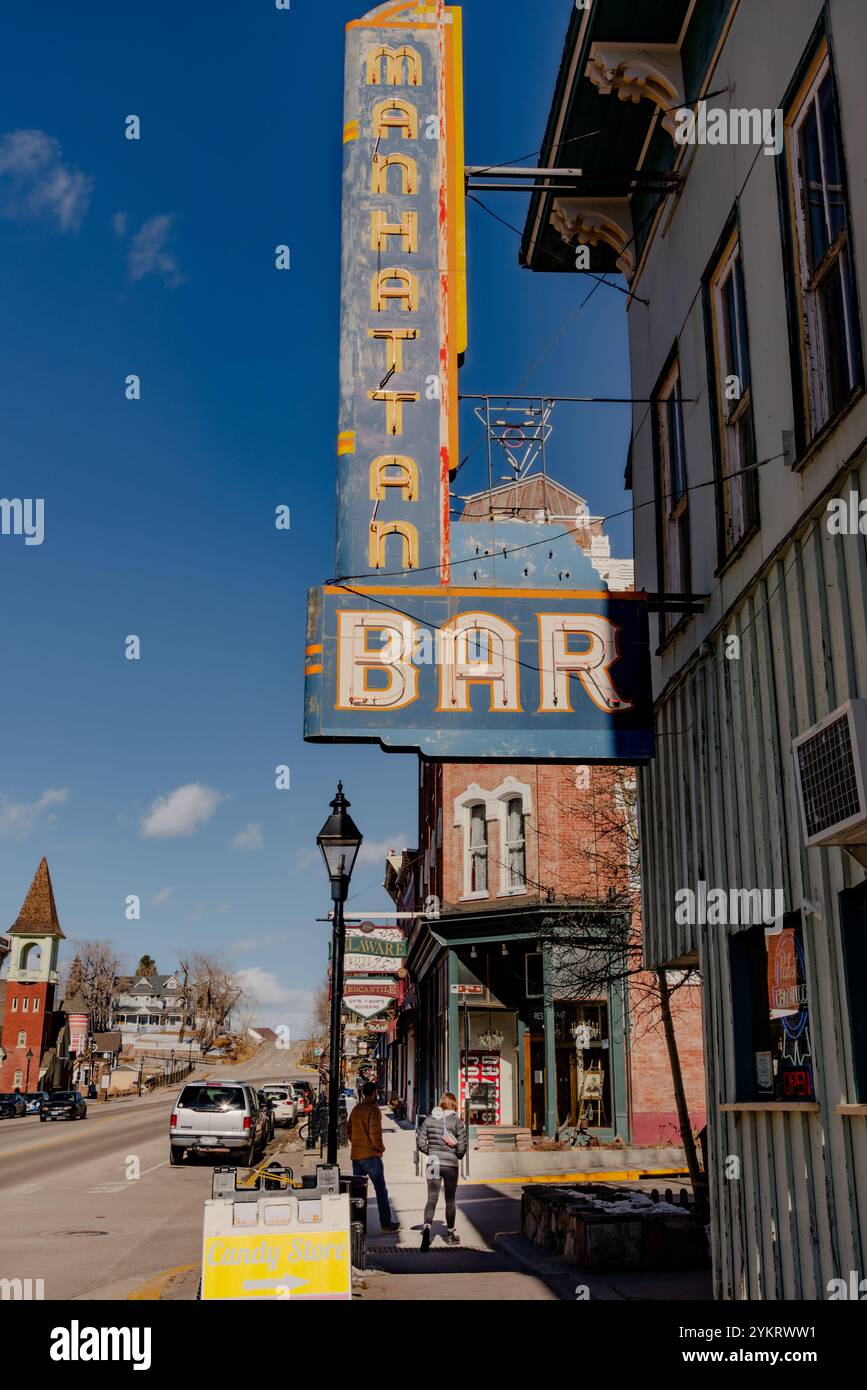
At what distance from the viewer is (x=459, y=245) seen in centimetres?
992

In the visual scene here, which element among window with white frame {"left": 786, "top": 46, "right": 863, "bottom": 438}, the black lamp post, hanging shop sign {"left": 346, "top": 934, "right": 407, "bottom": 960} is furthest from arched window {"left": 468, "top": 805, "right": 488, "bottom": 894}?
window with white frame {"left": 786, "top": 46, "right": 863, "bottom": 438}

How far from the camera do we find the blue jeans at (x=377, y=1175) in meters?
14.2

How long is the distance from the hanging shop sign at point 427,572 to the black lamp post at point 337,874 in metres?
3.96

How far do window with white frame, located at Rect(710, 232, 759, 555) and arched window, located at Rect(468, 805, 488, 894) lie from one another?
20151mm

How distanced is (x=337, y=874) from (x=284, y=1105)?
3404cm

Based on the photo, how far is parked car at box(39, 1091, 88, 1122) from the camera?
5734 centimetres

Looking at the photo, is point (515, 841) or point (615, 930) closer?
point (615, 930)

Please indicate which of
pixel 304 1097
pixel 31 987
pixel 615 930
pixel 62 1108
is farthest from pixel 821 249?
pixel 31 987

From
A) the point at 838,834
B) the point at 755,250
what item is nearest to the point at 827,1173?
the point at 838,834

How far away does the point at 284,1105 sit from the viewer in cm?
4378

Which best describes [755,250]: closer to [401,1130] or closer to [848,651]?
[848,651]

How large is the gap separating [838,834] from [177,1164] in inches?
959

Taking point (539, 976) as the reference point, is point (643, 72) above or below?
above

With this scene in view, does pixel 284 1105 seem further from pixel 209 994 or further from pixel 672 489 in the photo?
pixel 209 994
